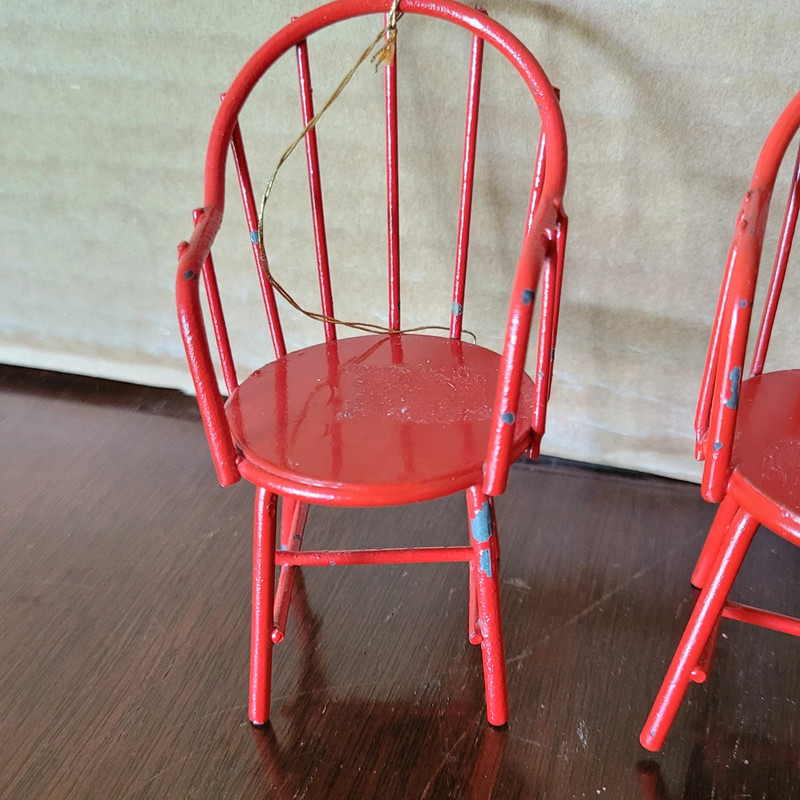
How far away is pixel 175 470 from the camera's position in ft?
4.60

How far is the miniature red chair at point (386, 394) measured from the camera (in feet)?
2.40

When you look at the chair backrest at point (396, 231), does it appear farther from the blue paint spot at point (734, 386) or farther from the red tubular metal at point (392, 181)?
the blue paint spot at point (734, 386)

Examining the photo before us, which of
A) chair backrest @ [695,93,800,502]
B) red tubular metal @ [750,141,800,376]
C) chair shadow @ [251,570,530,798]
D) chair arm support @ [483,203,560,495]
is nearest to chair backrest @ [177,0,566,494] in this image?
chair arm support @ [483,203,560,495]

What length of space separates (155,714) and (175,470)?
51 cm

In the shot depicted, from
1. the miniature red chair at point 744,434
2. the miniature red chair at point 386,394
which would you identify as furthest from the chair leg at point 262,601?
the miniature red chair at point 744,434

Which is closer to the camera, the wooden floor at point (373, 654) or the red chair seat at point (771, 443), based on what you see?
the red chair seat at point (771, 443)

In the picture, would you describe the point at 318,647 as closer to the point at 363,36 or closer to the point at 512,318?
the point at 512,318

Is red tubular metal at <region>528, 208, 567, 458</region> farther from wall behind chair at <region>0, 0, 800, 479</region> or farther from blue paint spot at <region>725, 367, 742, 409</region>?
wall behind chair at <region>0, 0, 800, 479</region>

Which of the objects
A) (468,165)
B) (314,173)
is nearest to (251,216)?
(314,173)

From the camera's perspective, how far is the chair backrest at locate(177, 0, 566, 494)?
2.28ft

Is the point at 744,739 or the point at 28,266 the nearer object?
the point at 744,739

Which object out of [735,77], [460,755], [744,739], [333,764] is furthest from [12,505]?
[735,77]

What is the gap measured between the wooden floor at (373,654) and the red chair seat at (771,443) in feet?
1.23

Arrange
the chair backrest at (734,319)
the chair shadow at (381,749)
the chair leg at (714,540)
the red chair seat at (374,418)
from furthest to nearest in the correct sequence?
the chair leg at (714,540)
the chair shadow at (381,749)
the red chair seat at (374,418)
the chair backrest at (734,319)
